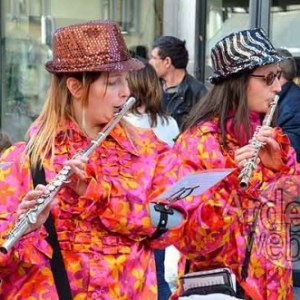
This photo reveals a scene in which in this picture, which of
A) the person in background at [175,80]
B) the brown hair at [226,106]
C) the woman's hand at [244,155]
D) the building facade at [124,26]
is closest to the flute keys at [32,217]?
the woman's hand at [244,155]

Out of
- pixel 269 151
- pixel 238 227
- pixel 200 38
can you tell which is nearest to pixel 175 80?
pixel 200 38

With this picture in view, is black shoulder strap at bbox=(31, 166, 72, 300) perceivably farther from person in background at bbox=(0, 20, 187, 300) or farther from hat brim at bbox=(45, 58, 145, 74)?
hat brim at bbox=(45, 58, 145, 74)

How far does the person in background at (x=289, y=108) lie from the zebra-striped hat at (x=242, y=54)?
6.38ft

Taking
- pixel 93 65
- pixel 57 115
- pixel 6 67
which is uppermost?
pixel 93 65

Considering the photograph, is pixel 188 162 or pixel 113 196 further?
pixel 188 162

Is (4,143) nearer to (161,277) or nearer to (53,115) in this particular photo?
(161,277)

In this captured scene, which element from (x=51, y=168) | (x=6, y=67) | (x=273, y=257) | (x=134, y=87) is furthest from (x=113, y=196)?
(x=6, y=67)

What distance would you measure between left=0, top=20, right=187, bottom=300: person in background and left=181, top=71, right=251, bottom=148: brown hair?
15.6 inches

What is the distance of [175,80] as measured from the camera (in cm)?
580

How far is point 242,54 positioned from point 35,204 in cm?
110

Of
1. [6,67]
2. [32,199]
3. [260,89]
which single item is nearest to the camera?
[32,199]

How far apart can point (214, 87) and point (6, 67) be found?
6569 mm

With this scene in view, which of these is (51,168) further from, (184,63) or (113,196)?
(184,63)

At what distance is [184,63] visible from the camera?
5.86 meters
